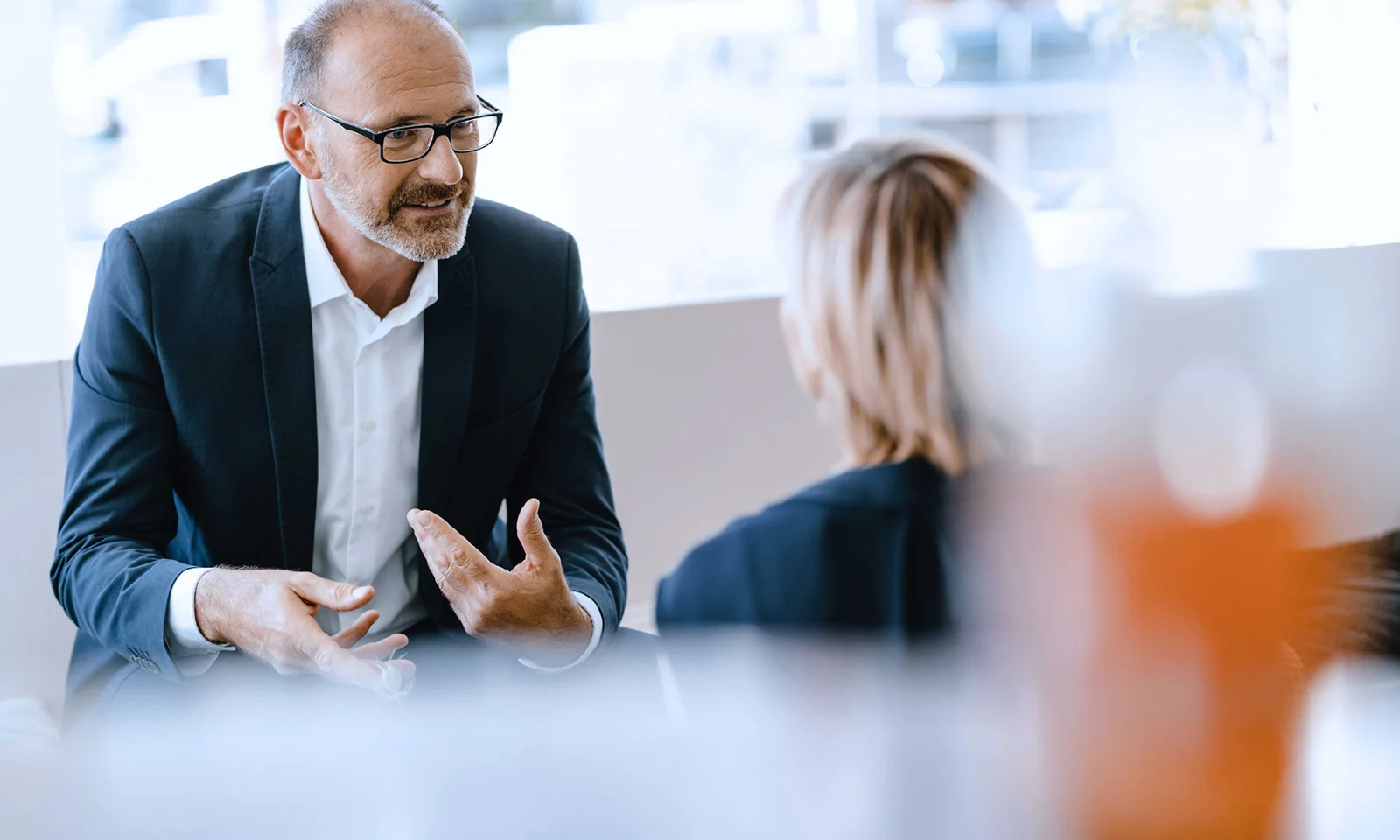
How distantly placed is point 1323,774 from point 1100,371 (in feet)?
1.09

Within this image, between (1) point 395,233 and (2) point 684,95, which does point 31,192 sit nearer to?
(1) point 395,233

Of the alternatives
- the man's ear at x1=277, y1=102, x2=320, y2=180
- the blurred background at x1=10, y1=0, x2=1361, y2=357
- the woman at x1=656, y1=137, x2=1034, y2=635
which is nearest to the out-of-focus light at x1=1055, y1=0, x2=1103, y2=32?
the blurred background at x1=10, y1=0, x2=1361, y2=357

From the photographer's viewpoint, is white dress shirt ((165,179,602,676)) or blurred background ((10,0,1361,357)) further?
blurred background ((10,0,1361,357))

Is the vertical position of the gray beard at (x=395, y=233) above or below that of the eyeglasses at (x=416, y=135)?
below

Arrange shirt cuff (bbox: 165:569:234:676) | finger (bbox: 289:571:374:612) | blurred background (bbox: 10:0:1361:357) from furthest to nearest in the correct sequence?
blurred background (bbox: 10:0:1361:357) < shirt cuff (bbox: 165:569:234:676) < finger (bbox: 289:571:374:612)

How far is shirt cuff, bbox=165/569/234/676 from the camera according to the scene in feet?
4.23

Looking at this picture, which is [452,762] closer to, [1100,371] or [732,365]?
[1100,371]

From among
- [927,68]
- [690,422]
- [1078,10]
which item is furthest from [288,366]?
[1078,10]

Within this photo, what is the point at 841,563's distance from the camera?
0.89m

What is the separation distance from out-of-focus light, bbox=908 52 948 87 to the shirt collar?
4.86ft

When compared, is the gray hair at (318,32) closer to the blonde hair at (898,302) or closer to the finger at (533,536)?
the finger at (533,536)

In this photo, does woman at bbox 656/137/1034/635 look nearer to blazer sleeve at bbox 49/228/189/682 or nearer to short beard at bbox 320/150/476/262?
short beard at bbox 320/150/476/262

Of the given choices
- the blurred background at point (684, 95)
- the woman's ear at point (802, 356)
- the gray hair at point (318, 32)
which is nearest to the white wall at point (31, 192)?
the blurred background at point (684, 95)

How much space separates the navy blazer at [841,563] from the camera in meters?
0.89
